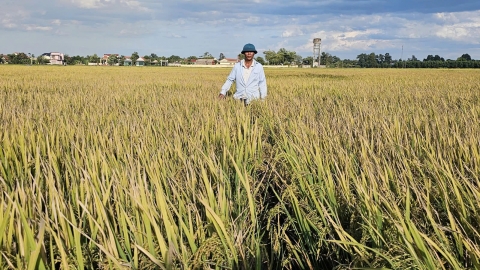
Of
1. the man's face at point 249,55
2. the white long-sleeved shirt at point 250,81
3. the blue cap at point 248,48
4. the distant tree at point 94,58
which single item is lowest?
the white long-sleeved shirt at point 250,81

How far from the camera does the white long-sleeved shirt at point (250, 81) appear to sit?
512 centimetres

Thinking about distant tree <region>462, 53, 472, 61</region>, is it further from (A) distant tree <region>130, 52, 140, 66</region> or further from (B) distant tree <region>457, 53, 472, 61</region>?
(A) distant tree <region>130, 52, 140, 66</region>

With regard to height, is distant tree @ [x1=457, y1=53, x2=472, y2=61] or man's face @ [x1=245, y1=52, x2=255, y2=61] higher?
distant tree @ [x1=457, y1=53, x2=472, y2=61]

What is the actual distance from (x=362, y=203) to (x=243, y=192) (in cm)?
50

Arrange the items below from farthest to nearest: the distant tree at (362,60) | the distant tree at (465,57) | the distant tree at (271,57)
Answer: the distant tree at (271,57) → the distant tree at (362,60) → the distant tree at (465,57)

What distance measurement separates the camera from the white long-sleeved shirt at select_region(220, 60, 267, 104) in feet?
16.8

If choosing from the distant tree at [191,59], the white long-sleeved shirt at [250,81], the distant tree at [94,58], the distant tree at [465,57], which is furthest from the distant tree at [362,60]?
the white long-sleeved shirt at [250,81]

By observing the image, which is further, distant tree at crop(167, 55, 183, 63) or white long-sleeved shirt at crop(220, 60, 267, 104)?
distant tree at crop(167, 55, 183, 63)

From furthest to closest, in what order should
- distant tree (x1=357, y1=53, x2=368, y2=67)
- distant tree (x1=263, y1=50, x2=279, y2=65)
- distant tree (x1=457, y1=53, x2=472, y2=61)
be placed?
distant tree (x1=263, y1=50, x2=279, y2=65) → distant tree (x1=357, y1=53, x2=368, y2=67) → distant tree (x1=457, y1=53, x2=472, y2=61)

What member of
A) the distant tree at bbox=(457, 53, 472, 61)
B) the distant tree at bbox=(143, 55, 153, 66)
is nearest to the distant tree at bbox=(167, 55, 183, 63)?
the distant tree at bbox=(143, 55, 153, 66)

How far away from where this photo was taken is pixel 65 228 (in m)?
1.03

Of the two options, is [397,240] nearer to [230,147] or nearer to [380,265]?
[380,265]

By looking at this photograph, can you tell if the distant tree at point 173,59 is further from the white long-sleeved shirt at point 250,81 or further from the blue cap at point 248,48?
the blue cap at point 248,48

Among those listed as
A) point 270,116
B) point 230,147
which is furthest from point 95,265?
point 270,116
